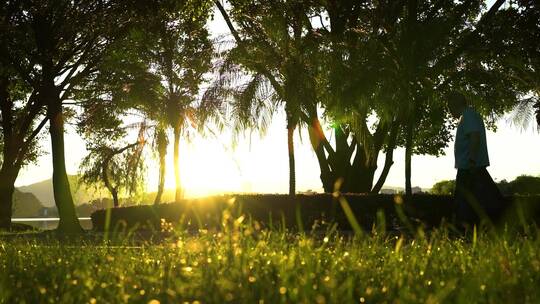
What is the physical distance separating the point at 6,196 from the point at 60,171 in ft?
29.9

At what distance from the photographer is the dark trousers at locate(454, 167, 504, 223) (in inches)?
349

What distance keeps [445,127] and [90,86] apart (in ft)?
59.0

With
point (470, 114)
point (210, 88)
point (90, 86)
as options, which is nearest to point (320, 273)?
point (470, 114)

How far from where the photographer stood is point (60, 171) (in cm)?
2152

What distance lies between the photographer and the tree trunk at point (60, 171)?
2130 centimetres

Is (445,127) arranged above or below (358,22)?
below

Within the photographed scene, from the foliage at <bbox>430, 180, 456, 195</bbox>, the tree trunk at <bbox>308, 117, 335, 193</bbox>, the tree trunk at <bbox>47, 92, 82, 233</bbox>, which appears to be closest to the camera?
the tree trunk at <bbox>47, 92, 82, 233</bbox>

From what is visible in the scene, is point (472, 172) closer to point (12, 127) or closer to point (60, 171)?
point (60, 171)

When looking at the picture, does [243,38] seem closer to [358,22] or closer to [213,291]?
[358,22]

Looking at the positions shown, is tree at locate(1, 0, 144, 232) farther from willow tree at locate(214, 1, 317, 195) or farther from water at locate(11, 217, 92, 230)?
water at locate(11, 217, 92, 230)

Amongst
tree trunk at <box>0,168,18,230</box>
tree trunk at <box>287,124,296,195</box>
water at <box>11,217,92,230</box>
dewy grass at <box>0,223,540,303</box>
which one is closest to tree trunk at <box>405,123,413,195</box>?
tree trunk at <box>287,124,296,195</box>

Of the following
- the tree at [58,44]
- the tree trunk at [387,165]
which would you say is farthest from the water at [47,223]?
the tree trunk at [387,165]

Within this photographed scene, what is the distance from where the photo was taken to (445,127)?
33.3 meters

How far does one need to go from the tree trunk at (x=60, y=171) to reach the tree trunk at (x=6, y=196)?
7782 mm
